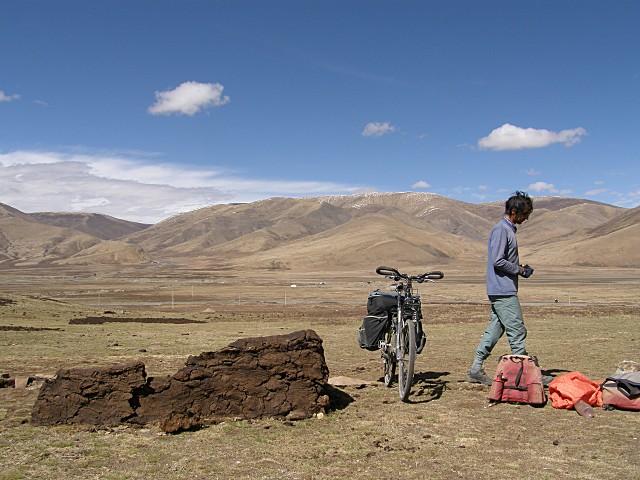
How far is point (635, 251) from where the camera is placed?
158m

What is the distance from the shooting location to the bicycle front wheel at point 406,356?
8.59 m

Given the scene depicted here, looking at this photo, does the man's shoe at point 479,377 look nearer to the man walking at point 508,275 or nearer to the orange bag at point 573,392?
the man walking at point 508,275

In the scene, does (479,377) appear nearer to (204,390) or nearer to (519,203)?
(519,203)

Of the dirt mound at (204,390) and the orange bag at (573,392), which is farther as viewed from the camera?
the orange bag at (573,392)

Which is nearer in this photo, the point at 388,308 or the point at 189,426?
the point at 189,426

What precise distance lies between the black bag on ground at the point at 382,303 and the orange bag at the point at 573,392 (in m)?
2.78

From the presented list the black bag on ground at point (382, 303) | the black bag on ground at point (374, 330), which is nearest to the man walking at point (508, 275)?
the black bag on ground at point (382, 303)

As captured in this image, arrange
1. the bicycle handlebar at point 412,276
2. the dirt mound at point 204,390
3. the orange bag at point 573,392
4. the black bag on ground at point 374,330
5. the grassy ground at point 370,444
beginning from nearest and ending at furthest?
the grassy ground at point 370,444
the dirt mound at point 204,390
the orange bag at point 573,392
the bicycle handlebar at point 412,276
the black bag on ground at point 374,330

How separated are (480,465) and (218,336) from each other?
14.8 m

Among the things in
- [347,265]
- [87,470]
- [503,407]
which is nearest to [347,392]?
[503,407]

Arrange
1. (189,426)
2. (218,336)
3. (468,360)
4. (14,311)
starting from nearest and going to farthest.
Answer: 1. (189,426)
2. (468,360)
3. (218,336)
4. (14,311)

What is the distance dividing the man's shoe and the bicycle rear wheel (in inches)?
53.1

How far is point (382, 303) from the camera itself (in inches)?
389

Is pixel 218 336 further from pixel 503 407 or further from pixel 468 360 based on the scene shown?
pixel 503 407
